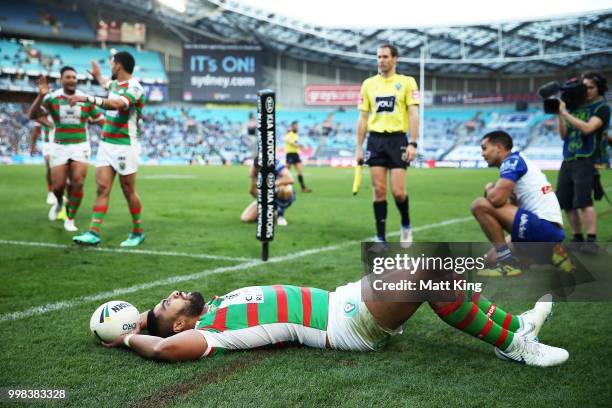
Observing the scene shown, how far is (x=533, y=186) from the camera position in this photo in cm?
505

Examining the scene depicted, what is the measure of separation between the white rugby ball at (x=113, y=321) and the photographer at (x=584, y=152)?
5.18m

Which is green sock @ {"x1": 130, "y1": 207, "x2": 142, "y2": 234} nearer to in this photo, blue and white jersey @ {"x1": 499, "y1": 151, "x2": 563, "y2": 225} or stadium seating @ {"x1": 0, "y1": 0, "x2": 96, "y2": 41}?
blue and white jersey @ {"x1": 499, "y1": 151, "x2": 563, "y2": 225}

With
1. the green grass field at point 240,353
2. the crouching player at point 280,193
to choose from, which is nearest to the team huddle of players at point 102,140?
the green grass field at point 240,353

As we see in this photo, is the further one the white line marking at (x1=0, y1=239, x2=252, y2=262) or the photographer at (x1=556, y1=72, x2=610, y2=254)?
the photographer at (x1=556, y1=72, x2=610, y2=254)

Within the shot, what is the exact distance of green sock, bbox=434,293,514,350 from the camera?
3.05 metres

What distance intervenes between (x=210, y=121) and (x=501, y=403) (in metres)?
56.3

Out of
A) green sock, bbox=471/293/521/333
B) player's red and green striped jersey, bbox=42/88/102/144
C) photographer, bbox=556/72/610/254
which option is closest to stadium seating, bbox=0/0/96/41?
player's red and green striped jersey, bbox=42/88/102/144

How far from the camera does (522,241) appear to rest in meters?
5.18

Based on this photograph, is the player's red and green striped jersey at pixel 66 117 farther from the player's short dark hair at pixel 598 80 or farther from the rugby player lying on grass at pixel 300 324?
the player's short dark hair at pixel 598 80

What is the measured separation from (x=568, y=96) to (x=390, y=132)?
201 centimetres

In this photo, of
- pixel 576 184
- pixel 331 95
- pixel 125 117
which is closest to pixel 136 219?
pixel 125 117

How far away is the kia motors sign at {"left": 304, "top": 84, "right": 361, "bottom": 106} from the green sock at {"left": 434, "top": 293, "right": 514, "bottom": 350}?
179 ft

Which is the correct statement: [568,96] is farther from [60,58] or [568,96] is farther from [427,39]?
[60,58]

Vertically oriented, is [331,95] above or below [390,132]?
above
